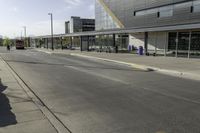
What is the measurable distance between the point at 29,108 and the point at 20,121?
3.60 ft

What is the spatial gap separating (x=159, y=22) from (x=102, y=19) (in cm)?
2459

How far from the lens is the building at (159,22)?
26.9 m

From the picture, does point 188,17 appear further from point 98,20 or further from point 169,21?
point 98,20

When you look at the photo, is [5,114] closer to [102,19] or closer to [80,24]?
[102,19]

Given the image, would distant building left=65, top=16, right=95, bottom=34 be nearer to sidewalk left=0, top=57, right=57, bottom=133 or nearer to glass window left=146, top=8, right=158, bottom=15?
glass window left=146, top=8, right=158, bottom=15

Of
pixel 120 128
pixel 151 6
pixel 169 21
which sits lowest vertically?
pixel 120 128

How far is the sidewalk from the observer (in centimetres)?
524

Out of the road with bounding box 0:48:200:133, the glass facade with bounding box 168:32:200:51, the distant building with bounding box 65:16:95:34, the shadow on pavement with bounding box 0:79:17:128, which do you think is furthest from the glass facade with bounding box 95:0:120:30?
the distant building with bounding box 65:16:95:34

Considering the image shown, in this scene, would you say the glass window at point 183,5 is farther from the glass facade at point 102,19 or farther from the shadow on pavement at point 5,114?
the shadow on pavement at point 5,114

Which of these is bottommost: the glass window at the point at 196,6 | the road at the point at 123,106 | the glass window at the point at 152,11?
the road at the point at 123,106

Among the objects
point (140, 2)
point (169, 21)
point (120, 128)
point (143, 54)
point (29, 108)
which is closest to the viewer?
point (120, 128)

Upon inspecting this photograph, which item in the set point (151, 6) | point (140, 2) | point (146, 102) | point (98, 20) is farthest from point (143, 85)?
point (98, 20)

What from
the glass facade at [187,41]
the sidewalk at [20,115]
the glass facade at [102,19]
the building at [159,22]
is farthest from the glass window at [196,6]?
the sidewalk at [20,115]

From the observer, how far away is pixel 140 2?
43.8 metres
